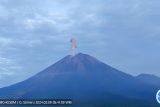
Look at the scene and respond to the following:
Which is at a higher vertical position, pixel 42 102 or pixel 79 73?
pixel 79 73

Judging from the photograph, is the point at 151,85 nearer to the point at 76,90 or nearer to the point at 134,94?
the point at 134,94

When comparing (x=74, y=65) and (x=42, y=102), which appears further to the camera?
(x=74, y=65)

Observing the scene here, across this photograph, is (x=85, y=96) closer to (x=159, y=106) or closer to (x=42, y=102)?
(x=42, y=102)

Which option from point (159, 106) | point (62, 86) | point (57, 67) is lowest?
point (159, 106)

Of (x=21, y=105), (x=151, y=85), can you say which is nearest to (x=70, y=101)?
(x=21, y=105)

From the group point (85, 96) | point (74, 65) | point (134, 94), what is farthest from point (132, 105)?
point (74, 65)

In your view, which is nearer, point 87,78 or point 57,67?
point 87,78
